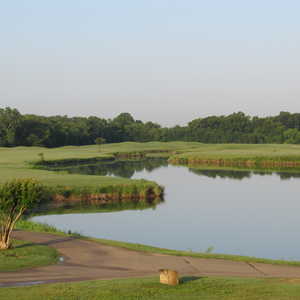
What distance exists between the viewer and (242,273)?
18.7m

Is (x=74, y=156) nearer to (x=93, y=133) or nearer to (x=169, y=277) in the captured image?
(x=93, y=133)

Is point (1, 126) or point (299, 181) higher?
point (1, 126)

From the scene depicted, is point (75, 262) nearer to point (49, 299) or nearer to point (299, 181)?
point (49, 299)

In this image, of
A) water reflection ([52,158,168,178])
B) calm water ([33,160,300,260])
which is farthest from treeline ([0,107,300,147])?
calm water ([33,160,300,260])

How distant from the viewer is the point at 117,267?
1961cm

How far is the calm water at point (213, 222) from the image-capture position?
97.7 feet

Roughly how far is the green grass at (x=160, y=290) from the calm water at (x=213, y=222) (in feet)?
37.3

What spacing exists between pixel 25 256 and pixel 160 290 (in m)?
7.59

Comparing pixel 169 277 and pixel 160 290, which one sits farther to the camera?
Result: pixel 169 277

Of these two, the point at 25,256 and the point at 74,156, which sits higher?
the point at 74,156

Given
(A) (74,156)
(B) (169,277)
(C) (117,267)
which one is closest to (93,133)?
(A) (74,156)

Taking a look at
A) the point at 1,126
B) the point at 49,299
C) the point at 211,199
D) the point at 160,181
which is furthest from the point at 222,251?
the point at 1,126

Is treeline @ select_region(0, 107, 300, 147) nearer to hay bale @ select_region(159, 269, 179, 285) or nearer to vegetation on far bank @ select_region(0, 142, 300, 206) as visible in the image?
vegetation on far bank @ select_region(0, 142, 300, 206)

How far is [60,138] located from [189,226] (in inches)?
5003
